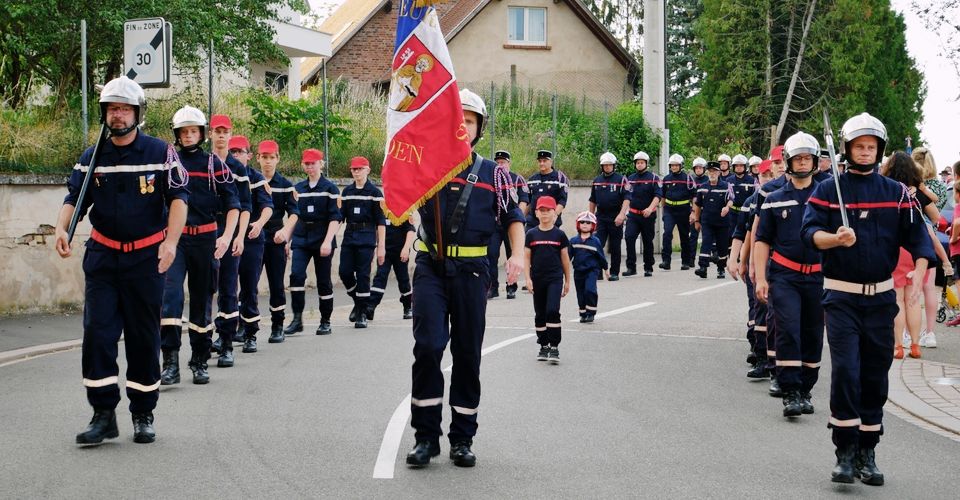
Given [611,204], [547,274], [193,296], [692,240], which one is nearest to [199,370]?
[193,296]

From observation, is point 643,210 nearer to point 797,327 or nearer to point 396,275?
point 396,275

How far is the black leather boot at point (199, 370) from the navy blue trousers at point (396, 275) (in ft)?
16.4

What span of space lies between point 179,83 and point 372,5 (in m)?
30.6

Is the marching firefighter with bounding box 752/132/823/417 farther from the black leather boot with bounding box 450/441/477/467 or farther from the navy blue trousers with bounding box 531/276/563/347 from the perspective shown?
the black leather boot with bounding box 450/441/477/467

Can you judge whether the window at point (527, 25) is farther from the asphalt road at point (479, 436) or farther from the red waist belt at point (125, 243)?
the red waist belt at point (125, 243)

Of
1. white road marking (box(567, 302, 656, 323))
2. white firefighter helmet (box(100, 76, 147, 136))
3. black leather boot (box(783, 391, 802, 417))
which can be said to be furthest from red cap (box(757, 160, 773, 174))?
white firefighter helmet (box(100, 76, 147, 136))

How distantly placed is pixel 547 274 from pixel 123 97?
17.9 ft

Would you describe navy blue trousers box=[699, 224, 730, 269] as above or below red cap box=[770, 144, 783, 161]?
below

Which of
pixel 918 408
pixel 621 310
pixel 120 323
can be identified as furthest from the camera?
pixel 621 310

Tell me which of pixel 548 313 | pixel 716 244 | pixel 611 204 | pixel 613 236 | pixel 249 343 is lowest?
→ pixel 249 343

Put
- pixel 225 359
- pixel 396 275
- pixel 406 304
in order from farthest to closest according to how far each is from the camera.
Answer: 1. pixel 406 304
2. pixel 396 275
3. pixel 225 359

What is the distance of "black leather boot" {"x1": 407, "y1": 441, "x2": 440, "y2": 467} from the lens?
695cm

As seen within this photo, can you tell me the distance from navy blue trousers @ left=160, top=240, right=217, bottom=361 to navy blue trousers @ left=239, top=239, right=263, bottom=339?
1478mm

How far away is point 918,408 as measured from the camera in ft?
30.6
